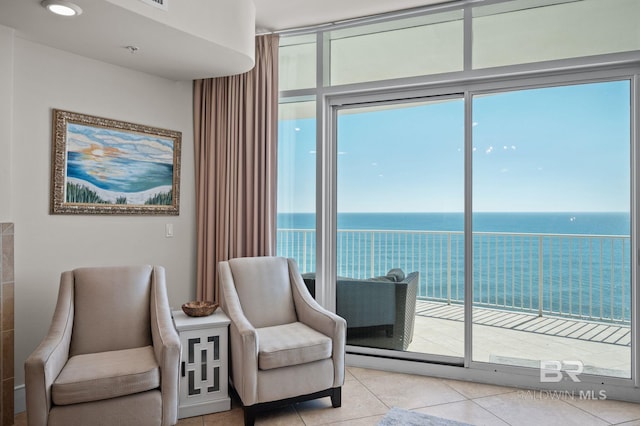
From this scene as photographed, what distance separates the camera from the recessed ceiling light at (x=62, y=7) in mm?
2188

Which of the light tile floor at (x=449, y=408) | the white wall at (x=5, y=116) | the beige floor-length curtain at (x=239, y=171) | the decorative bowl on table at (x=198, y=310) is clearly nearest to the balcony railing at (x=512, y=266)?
the beige floor-length curtain at (x=239, y=171)

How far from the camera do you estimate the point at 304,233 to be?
3.71 m

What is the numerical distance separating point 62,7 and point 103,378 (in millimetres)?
1998

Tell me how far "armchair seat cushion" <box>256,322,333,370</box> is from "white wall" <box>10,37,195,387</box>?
4.35ft

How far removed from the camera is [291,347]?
2561 millimetres

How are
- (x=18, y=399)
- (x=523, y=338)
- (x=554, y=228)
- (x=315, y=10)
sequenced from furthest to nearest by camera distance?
(x=315, y=10), (x=523, y=338), (x=554, y=228), (x=18, y=399)

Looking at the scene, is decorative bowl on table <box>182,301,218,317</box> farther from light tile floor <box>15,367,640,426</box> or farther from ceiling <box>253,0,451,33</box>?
ceiling <box>253,0,451,33</box>

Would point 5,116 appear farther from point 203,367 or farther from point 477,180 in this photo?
point 477,180

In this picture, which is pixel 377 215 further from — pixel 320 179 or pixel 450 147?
pixel 450 147

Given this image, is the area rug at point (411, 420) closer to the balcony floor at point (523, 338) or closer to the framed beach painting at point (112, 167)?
the balcony floor at point (523, 338)

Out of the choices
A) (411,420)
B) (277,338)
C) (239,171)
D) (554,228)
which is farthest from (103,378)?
(554,228)

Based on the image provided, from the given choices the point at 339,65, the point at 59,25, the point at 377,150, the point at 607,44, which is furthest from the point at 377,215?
the point at 59,25

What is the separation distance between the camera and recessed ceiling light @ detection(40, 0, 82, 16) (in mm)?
2188

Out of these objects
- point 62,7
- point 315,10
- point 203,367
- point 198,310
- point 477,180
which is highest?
point 315,10
